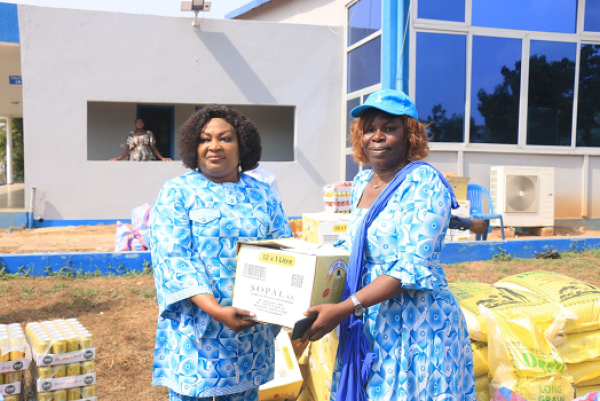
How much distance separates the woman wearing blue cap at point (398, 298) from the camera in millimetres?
1718

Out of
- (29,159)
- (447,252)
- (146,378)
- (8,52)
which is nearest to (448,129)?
(447,252)

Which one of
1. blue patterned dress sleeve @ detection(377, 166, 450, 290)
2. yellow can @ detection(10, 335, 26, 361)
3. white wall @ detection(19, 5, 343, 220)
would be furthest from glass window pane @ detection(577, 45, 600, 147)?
yellow can @ detection(10, 335, 26, 361)

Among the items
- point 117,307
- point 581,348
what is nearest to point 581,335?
point 581,348

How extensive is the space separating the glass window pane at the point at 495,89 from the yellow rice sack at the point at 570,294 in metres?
6.67

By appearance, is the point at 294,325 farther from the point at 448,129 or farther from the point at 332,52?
the point at 332,52

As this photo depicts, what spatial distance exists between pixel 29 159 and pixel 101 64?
239cm

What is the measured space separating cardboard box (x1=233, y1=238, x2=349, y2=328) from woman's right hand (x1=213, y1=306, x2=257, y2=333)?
30 millimetres

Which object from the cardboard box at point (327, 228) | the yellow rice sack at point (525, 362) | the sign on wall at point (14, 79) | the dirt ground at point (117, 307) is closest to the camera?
the yellow rice sack at point (525, 362)

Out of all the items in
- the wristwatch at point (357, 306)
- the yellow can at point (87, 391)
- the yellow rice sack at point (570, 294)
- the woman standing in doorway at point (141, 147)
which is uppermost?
the woman standing in doorway at point (141, 147)

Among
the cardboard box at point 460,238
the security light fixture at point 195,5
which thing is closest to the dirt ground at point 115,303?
the cardboard box at point 460,238

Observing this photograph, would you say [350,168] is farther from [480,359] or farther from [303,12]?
[480,359]

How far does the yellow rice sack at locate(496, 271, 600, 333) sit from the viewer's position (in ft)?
9.94

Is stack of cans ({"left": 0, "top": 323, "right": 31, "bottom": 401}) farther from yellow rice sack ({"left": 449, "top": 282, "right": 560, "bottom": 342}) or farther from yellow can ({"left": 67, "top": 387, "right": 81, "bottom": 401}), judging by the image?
yellow rice sack ({"left": 449, "top": 282, "right": 560, "bottom": 342})

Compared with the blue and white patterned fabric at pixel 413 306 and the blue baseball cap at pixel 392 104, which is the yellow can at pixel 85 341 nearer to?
the blue and white patterned fabric at pixel 413 306
